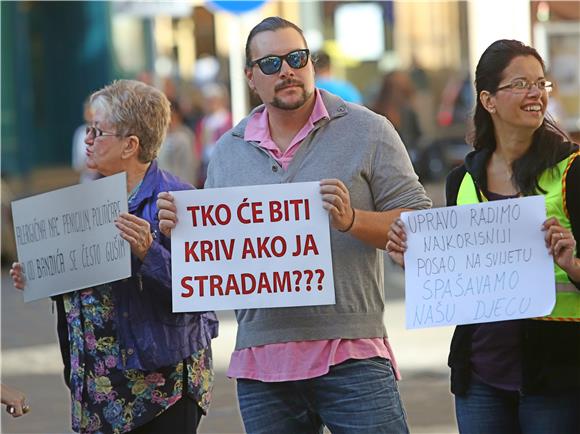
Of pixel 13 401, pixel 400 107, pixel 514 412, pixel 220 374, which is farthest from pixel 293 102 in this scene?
pixel 400 107

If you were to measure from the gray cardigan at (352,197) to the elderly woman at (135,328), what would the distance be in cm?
31

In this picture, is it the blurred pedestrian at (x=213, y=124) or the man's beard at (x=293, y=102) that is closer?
the man's beard at (x=293, y=102)

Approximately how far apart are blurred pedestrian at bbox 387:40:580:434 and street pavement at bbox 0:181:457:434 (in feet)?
10.4

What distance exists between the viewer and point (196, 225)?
4.57 meters

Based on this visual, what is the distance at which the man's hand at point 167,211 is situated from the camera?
452cm

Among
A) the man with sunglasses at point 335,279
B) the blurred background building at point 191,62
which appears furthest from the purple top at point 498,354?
the blurred background building at point 191,62

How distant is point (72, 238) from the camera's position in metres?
4.98

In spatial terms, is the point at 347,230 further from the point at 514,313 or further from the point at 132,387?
the point at 132,387

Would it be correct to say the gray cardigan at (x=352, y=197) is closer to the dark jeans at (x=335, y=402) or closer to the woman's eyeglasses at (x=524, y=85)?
the dark jeans at (x=335, y=402)

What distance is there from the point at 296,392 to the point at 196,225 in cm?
61

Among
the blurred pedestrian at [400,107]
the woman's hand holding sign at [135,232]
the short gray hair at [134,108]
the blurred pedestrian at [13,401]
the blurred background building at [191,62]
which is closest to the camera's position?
the woman's hand holding sign at [135,232]

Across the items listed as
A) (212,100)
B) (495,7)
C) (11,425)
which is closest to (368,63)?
(212,100)

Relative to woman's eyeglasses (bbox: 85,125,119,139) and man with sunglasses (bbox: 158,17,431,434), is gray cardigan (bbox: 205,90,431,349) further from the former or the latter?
woman's eyeglasses (bbox: 85,125,119,139)

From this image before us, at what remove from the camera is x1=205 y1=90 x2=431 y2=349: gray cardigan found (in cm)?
443
